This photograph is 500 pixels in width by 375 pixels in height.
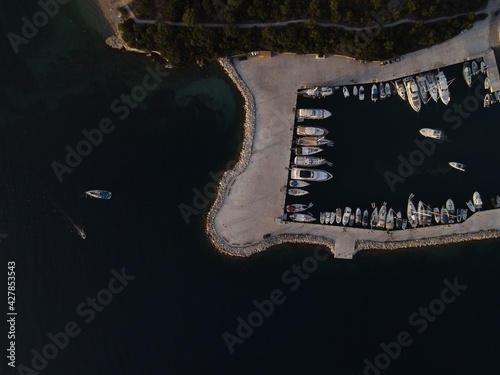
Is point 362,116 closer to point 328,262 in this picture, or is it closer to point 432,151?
point 432,151

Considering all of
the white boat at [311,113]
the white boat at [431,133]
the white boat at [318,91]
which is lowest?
the white boat at [311,113]

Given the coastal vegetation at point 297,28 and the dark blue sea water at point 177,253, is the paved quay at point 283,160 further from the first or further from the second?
the coastal vegetation at point 297,28

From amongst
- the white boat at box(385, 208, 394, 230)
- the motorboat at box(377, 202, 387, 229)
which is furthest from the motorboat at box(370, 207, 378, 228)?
the white boat at box(385, 208, 394, 230)

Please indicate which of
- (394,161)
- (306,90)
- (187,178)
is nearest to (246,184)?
(187,178)

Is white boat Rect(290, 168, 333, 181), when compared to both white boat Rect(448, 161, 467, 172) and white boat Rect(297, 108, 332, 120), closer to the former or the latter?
white boat Rect(297, 108, 332, 120)

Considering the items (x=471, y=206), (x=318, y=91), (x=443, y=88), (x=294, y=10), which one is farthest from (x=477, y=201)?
(x=294, y=10)

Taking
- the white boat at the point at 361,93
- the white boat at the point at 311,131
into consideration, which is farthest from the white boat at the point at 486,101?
the white boat at the point at 311,131
